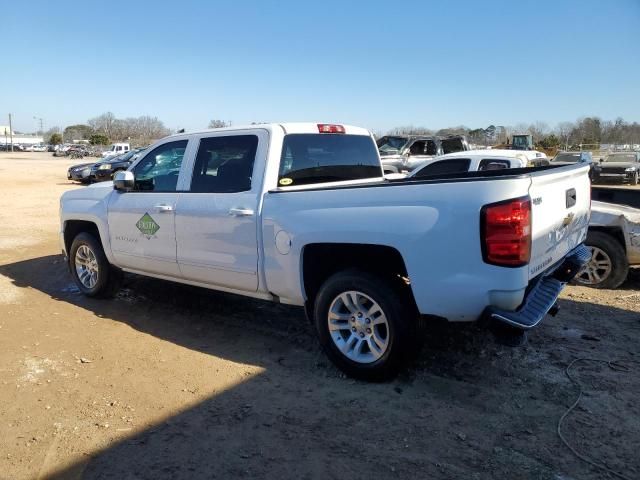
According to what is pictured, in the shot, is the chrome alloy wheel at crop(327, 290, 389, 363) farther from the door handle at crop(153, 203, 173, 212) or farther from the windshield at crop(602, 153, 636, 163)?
the windshield at crop(602, 153, 636, 163)

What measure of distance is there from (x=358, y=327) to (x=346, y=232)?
0.73m

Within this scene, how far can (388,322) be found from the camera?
3.67 meters

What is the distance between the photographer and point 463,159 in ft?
29.0

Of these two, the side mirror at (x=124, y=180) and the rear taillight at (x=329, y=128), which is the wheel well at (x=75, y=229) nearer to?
the side mirror at (x=124, y=180)

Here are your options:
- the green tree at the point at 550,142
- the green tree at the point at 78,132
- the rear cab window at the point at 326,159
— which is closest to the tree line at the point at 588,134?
the green tree at the point at 550,142

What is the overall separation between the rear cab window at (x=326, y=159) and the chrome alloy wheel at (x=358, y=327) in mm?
1202

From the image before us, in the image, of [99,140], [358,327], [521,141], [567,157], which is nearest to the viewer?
[358,327]

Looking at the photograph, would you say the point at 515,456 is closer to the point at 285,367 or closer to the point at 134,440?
the point at 285,367

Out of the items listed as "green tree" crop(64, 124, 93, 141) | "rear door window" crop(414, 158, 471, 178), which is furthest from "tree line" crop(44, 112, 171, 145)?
"rear door window" crop(414, 158, 471, 178)

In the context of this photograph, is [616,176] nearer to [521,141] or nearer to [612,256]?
[521,141]

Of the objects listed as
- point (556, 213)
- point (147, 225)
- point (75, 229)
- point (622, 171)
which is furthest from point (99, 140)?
point (556, 213)

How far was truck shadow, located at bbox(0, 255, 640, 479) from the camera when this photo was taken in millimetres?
2891

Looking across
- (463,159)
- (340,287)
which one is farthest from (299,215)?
(463,159)

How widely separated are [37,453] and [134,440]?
1.79ft
